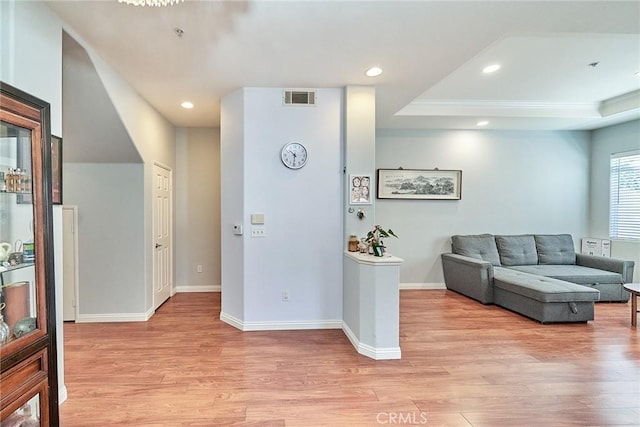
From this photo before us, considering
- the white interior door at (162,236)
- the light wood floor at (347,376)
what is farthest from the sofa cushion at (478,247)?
the white interior door at (162,236)

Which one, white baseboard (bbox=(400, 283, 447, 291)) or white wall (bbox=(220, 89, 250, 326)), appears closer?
white wall (bbox=(220, 89, 250, 326))

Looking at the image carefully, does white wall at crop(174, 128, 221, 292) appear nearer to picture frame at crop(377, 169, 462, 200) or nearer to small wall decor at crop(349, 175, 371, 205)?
small wall decor at crop(349, 175, 371, 205)

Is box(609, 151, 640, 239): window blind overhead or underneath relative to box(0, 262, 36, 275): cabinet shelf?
overhead

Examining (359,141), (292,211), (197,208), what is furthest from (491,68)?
(197,208)

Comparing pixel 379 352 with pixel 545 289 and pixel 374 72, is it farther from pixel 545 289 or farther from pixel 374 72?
pixel 374 72

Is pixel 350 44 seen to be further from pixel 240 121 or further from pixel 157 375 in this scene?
pixel 157 375

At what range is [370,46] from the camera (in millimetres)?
2582

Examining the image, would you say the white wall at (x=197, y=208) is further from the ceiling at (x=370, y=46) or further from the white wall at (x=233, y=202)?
the white wall at (x=233, y=202)

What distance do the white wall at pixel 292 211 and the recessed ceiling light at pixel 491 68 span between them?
1.67 meters

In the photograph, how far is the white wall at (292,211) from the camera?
11.6 feet

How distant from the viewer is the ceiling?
2123mm

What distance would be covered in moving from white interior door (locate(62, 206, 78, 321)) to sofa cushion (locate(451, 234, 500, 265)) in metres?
5.40

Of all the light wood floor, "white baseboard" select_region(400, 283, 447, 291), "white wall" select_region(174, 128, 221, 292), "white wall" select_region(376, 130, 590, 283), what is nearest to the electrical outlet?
the light wood floor

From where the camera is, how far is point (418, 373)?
264 centimetres
